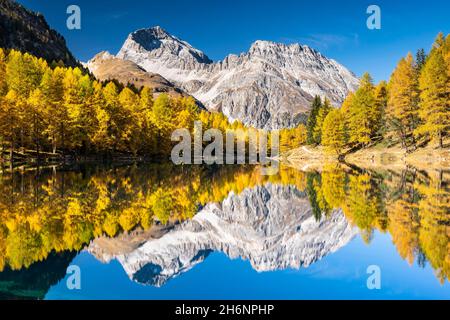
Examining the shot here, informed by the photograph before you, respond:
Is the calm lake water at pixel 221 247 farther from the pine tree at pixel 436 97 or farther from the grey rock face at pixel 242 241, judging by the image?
the pine tree at pixel 436 97

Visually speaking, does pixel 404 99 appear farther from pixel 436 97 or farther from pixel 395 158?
pixel 395 158

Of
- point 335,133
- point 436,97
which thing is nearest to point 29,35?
point 335,133

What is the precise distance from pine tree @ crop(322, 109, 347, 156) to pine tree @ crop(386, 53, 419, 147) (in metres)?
13.8

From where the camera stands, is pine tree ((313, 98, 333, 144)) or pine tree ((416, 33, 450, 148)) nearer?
pine tree ((416, 33, 450, 148))

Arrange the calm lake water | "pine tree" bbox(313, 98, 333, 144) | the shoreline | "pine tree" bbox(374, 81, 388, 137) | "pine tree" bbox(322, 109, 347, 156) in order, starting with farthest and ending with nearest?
1. "pine tree" bbox(313, 98, 333, 144)
2. "pine tree" bbox(322, 109, 347, 156)
3. "pine tree" bbox(374, 81, 388, 137)
4. the shoreline
5. the calm lake water

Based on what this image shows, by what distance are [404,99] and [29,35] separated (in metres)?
144

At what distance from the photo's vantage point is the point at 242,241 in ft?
47.5

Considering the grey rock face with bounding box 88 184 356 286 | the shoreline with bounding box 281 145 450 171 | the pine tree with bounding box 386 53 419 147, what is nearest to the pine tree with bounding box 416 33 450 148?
the shoreline with bounding box 281 145 450 171

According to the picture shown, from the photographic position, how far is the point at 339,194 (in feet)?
81.8

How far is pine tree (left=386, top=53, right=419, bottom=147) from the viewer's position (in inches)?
2559

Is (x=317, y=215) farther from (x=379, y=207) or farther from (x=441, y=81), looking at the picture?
(x=441, y=81)

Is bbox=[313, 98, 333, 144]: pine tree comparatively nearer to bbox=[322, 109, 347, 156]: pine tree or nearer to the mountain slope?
bbox=[322, 109, 347, 156]: pine tree

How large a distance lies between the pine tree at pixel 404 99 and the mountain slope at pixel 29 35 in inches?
4960
